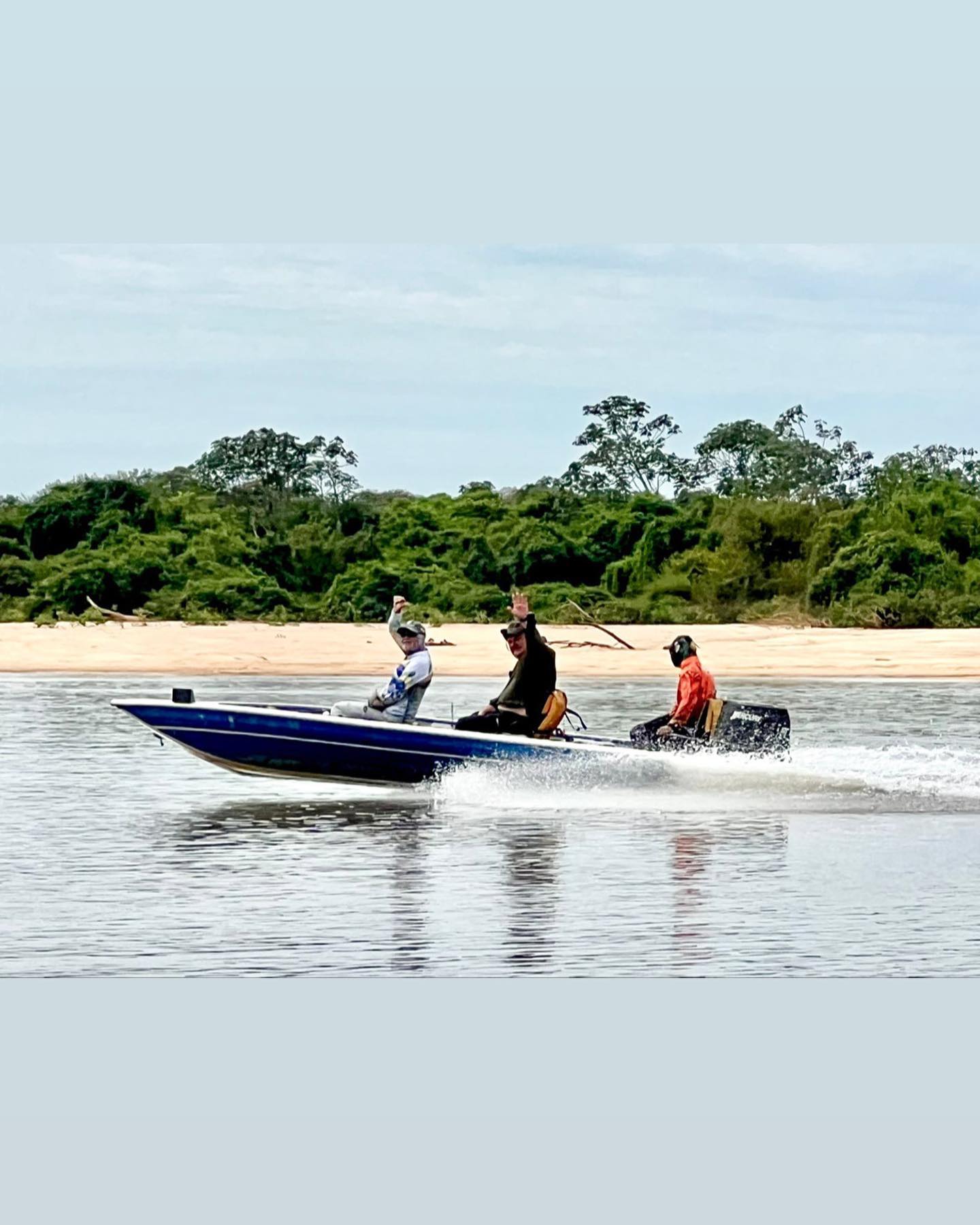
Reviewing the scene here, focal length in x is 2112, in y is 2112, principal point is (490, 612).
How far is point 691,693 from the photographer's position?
14.9 meters

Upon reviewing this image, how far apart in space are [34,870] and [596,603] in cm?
3029

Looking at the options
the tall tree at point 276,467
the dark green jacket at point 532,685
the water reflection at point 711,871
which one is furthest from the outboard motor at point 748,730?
the tall tree at point 276,467

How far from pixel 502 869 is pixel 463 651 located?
22.6 metres

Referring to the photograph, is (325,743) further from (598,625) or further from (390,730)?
(598,625)

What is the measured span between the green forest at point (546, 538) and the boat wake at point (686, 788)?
23.4m

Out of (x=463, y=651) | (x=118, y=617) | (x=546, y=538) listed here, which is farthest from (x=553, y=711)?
(x=546, y=538)

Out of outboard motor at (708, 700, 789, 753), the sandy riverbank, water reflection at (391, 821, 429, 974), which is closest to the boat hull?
water reflection at (391, 821, 429, 974)

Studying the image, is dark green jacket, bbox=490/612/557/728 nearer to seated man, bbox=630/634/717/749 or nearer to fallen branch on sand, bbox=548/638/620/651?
seated man, bbox=630/634/717/749

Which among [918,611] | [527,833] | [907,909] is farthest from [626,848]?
[918,611]

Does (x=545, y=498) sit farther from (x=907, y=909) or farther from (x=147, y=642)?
(x=907, y=909)

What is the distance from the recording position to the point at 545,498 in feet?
158

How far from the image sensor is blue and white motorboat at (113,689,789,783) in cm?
1484

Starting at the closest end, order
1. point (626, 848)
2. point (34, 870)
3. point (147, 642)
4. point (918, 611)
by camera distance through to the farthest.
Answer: point (34, 870) < point (626, 848) < point (147, 642) < point (918, 611)

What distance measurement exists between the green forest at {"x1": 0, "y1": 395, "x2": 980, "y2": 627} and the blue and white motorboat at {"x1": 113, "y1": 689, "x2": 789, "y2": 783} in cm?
2491
